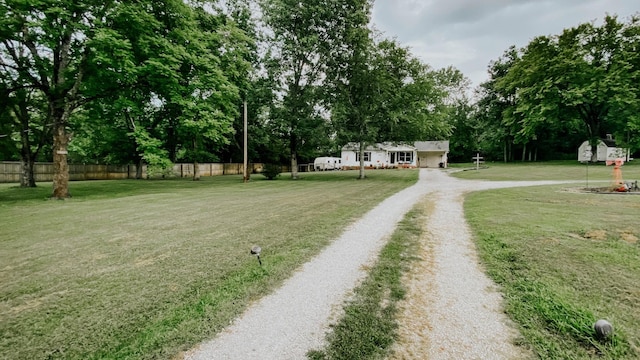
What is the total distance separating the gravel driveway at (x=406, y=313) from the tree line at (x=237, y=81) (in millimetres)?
11859

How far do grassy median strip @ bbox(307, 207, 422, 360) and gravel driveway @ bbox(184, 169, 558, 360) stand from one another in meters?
0.10

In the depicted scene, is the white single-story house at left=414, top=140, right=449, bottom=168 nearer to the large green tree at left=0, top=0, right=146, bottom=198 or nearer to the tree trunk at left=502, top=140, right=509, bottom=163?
the tree trunk at left=502, top=140, right=509, bottom=163

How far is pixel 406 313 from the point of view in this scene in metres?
2.93

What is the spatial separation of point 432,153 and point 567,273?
44.3 metres

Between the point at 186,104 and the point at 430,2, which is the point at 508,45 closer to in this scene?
the point at 430,2

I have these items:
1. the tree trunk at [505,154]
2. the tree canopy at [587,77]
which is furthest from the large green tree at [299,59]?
the tree trunk at [505,154]

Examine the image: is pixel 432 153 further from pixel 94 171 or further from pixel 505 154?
pixel 94 171

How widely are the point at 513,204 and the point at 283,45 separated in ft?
65.8

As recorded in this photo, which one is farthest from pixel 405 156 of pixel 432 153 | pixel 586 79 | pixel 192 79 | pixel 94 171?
pixel 94 171

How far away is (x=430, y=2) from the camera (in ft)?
49.9

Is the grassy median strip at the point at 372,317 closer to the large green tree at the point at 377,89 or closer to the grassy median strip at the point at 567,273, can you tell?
the grassy median strip at the point at 567,273

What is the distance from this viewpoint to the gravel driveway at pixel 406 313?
2.35 meters

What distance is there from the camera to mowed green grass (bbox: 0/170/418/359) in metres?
2.54

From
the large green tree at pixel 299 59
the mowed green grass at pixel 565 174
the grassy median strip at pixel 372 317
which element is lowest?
the grassy median strip at pixel 372 317
